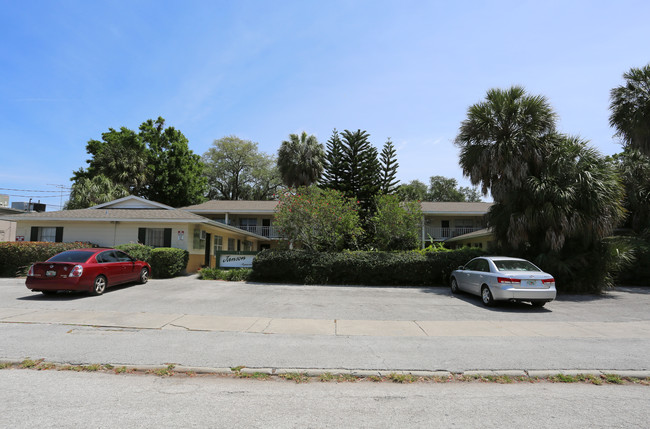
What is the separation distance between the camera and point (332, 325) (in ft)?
26.6

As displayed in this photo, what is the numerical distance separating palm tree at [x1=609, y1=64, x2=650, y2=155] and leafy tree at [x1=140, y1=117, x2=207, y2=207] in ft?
115

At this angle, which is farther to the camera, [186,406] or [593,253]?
[593,253]

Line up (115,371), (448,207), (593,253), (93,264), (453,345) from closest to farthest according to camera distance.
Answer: (115,371), (453,345), (93,264), (593,253), (448,207)

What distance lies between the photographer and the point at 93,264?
11117 millimetres

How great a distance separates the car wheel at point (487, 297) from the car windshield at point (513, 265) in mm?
750

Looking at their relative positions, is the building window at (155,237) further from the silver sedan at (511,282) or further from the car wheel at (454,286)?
the silver sedan at (511,282)

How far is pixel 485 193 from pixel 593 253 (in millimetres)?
4675

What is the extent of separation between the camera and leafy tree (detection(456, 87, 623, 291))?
44.6 ft

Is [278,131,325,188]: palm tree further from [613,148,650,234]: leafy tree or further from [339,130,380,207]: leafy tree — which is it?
[613,148,650,234]: leafy tree

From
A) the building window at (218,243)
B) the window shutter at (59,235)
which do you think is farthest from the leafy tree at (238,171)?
the window shutter at (59,235)

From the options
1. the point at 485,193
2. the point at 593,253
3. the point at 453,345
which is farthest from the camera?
the point at 485,193

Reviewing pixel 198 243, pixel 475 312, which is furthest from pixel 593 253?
pixel 198 243

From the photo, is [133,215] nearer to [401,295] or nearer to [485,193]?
[401,295]

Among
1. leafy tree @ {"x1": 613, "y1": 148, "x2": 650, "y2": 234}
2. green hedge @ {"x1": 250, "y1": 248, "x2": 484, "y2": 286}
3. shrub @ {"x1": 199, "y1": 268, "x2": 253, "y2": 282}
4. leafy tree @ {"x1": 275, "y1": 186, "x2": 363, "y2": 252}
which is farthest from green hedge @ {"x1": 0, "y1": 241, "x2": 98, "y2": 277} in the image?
leafy tree @ {"x1": 613, "y1": 148, "x2": 650, "y2": 234}
